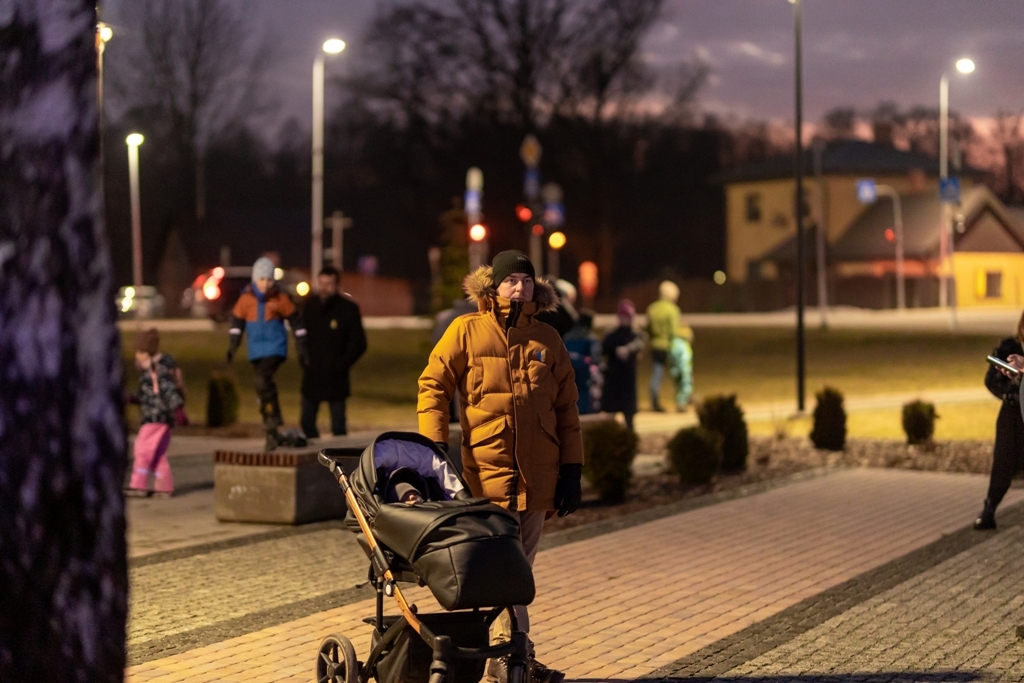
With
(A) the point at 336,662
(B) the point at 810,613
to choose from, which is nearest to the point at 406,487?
(A) the point at 336,662

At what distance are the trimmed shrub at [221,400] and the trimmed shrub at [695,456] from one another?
7.94m

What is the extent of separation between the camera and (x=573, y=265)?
8688 cm

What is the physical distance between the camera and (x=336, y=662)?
20.6ft

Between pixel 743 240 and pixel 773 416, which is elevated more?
pixel 743 240

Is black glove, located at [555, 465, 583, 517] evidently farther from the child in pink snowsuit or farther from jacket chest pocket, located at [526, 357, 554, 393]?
the child in pink snowsuit

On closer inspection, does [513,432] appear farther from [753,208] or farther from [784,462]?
[753,208]

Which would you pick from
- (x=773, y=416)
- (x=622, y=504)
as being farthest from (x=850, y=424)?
(x=622, y=504)

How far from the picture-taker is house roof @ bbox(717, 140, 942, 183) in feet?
292

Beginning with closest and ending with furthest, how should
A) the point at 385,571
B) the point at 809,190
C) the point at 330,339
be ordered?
the point at 385,571 < the point at 330,339 < the point at 809,190

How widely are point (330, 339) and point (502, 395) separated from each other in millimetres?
8259

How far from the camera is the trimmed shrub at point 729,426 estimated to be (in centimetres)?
1551

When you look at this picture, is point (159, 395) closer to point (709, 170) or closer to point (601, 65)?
point (601, 65)

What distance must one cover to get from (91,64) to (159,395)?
29.1 ft

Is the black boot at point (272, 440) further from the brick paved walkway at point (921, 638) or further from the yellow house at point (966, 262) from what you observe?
the yellow house at point (966, 262)
